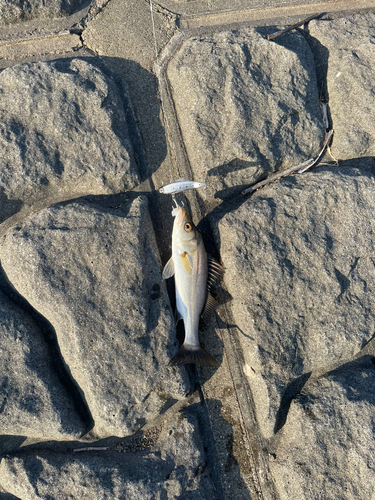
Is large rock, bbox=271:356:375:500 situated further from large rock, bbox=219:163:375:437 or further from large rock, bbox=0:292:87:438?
large rock, bbox=0:292:87:438

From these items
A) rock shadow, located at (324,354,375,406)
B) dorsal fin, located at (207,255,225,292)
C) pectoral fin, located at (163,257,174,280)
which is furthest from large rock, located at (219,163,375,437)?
pectoral fin, located at (163,257,174,280)

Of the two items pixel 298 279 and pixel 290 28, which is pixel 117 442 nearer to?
pixel 298 279

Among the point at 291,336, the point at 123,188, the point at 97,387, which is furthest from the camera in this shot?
the point at 123,188

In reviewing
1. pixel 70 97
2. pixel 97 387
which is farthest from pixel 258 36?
pixel 97 387

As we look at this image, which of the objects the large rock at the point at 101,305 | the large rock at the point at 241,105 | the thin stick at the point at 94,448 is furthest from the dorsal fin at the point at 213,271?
the thin stick at the point at 94,448

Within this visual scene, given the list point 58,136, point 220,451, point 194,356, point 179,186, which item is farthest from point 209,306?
point 58,136

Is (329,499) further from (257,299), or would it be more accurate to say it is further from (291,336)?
(257,299)
